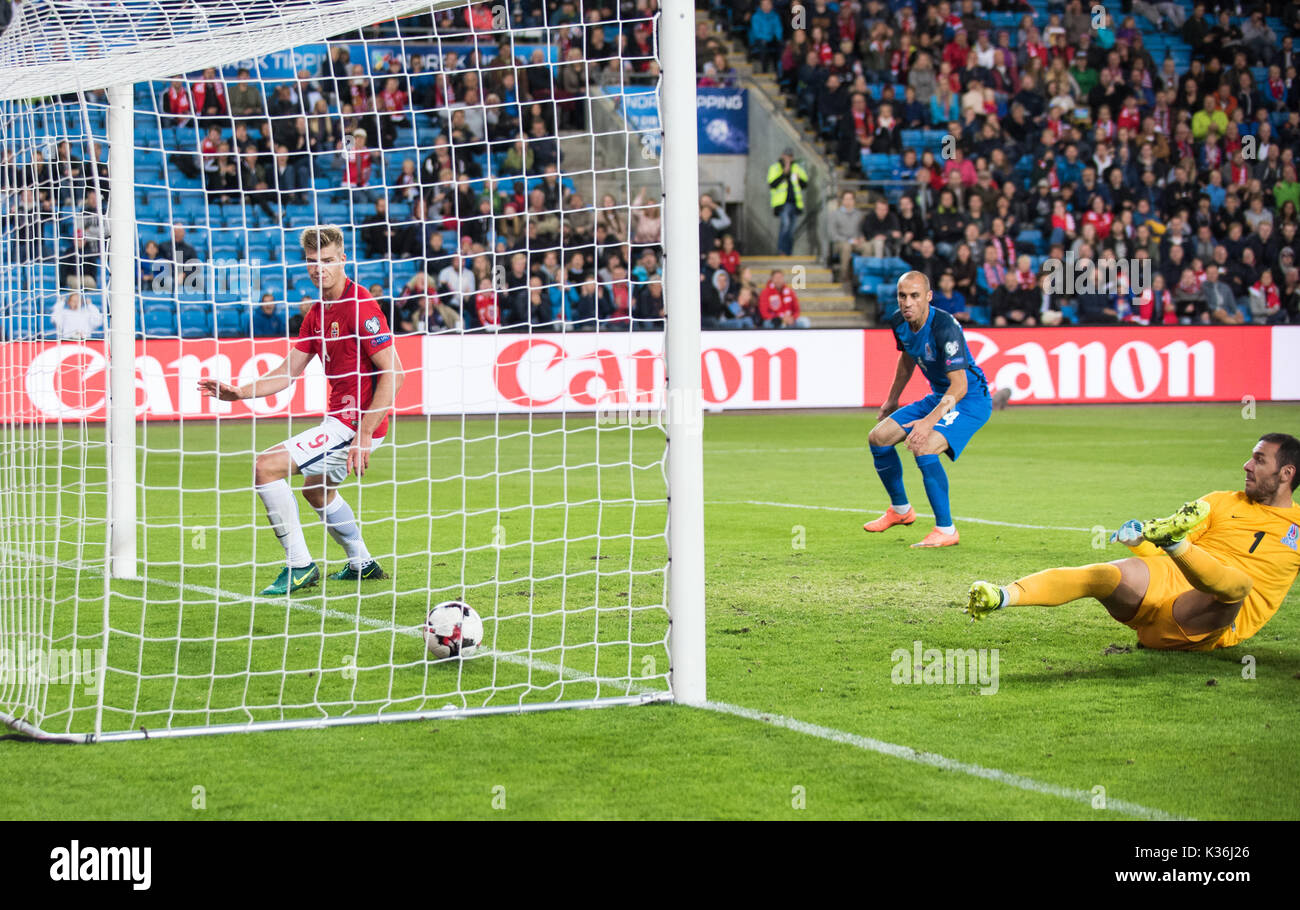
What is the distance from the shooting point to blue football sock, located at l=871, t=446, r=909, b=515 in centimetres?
947

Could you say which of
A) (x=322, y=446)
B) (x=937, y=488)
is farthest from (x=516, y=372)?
(x=322, y=446)

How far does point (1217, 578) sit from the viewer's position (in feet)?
17.3

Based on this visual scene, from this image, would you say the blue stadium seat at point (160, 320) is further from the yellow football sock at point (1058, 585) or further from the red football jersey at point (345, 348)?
the yellow football sock at point (1058, 585)

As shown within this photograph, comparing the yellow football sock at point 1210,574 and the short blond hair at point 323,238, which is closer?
the yellow football sock at point 1210,574

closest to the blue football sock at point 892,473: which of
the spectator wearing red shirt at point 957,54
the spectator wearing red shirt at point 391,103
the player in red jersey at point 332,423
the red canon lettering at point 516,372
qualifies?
the player in red jersey at point 332,423

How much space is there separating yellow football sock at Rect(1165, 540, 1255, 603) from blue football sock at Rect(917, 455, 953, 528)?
11.4 feet

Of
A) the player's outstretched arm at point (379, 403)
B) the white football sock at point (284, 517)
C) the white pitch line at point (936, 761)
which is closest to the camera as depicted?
the white pitch line at point (936, 761)

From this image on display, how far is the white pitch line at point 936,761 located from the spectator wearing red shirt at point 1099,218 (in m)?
19.5

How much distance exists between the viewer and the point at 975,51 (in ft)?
81.6

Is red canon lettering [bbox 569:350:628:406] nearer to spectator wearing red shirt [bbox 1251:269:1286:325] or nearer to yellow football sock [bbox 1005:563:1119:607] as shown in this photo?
spectator wearing red shirt [bbox 1251:269:1286:325]

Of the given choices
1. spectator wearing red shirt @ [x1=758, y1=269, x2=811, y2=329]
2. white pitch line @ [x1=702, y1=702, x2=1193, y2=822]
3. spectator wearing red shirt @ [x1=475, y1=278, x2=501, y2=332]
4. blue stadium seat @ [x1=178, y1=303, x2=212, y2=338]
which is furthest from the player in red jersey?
spectator wearing red shirt @ [x1=758, y1=269, x2=811, y2=329]

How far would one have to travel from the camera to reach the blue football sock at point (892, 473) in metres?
9.47
